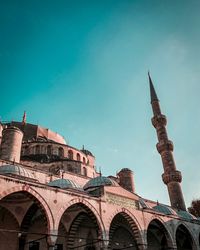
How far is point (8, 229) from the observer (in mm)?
12969

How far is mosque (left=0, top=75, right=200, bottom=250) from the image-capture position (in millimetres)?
11367

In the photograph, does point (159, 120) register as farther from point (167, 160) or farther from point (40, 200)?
point (40, 200)

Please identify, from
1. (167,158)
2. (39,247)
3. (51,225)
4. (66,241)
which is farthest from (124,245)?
(167,158)

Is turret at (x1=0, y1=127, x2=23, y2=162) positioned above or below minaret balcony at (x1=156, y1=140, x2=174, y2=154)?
below

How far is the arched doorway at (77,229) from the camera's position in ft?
47.7

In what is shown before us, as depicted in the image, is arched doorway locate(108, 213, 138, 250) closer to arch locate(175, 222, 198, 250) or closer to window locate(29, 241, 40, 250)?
arch locate(175, 222, 198, 250)

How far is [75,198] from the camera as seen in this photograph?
1258cm

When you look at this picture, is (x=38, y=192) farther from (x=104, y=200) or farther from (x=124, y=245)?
(x=124, y=245)

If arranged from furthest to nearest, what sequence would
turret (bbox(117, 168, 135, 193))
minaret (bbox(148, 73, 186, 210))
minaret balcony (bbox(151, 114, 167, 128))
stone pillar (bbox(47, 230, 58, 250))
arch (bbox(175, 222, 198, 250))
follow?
1. minaret balcony (bbox(151, 114, 167, 128))
2. turret (bbox(117, 168, 135, 193))
3. minaret (bbox(148, 73, 186, 210))
4. arch (bbox(175, 222, 198, 250))
5. stone pillar (bbox(47, 230, 58, 250))

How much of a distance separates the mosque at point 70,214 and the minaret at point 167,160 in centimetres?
126

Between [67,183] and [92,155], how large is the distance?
15935mm

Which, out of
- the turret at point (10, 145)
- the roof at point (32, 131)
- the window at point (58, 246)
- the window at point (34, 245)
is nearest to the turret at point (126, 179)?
the roof at point (32, 131)

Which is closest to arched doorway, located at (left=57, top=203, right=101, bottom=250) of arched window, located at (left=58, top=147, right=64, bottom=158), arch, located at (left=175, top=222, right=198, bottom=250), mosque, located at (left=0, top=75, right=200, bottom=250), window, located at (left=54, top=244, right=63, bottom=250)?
mosque, located at (left=0, top=75, right=200, bottom=250)

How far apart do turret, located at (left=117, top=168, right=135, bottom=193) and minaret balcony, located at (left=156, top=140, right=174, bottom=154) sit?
3.79m
